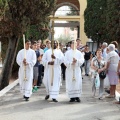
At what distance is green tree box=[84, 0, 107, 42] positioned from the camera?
3384 centimetres

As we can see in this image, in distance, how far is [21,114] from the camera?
30.1 ft

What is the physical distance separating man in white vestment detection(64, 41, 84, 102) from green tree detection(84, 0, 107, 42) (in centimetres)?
2268

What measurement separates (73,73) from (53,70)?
0.63 metres

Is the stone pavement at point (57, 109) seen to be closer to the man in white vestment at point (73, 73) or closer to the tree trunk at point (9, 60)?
the man in white vestment at point (73, 73)

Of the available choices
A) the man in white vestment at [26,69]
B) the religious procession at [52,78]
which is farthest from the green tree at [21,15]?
the man in white vestment at [26,69]

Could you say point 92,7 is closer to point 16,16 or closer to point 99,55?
point 16,16

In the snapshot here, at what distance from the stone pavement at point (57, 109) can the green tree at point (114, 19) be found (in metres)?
15.6

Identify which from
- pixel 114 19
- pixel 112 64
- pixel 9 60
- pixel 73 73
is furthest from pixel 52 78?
pixel 114 19

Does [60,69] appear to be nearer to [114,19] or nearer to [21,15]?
[21,15]

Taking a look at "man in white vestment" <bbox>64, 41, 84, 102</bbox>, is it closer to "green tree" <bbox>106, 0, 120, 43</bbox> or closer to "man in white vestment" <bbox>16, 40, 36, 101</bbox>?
"man in white vestment" <bbox>16, 40, 36, 101</bbox>

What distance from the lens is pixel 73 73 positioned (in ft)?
36.4

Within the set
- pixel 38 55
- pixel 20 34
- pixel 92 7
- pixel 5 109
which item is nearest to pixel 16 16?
pixel 20 34

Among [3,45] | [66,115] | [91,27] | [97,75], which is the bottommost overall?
[66,115]

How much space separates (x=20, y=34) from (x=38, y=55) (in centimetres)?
200
